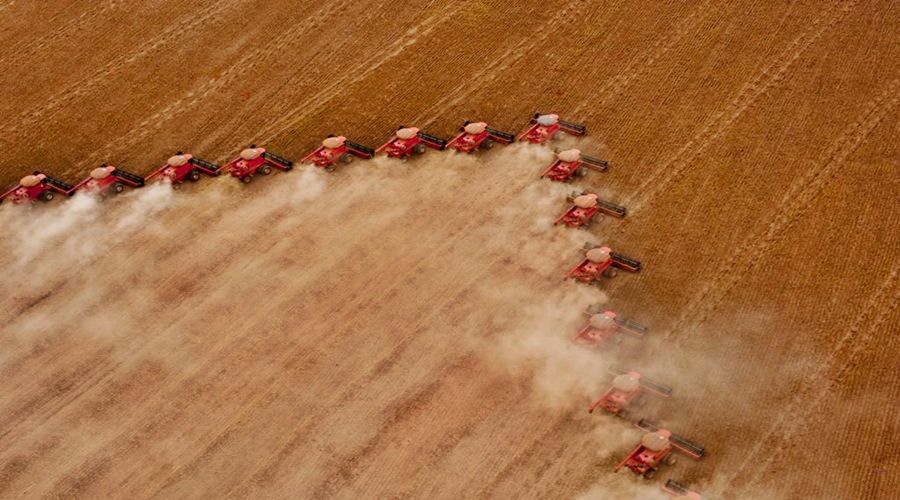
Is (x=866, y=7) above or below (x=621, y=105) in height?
above

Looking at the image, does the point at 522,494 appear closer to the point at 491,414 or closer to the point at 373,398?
the point at 491,414

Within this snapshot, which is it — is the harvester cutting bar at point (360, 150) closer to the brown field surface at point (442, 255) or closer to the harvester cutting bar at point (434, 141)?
the brown field surface at point (442, 255)

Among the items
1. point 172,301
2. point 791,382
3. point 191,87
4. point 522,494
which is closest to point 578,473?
point 522,494

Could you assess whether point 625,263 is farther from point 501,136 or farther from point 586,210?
point 501,136

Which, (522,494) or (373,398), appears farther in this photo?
(373,398)

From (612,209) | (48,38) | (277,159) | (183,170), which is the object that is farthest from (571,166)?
(48,38)

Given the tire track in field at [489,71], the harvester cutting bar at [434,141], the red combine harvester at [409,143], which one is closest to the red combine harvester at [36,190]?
the red combine harvester at [409,143]
